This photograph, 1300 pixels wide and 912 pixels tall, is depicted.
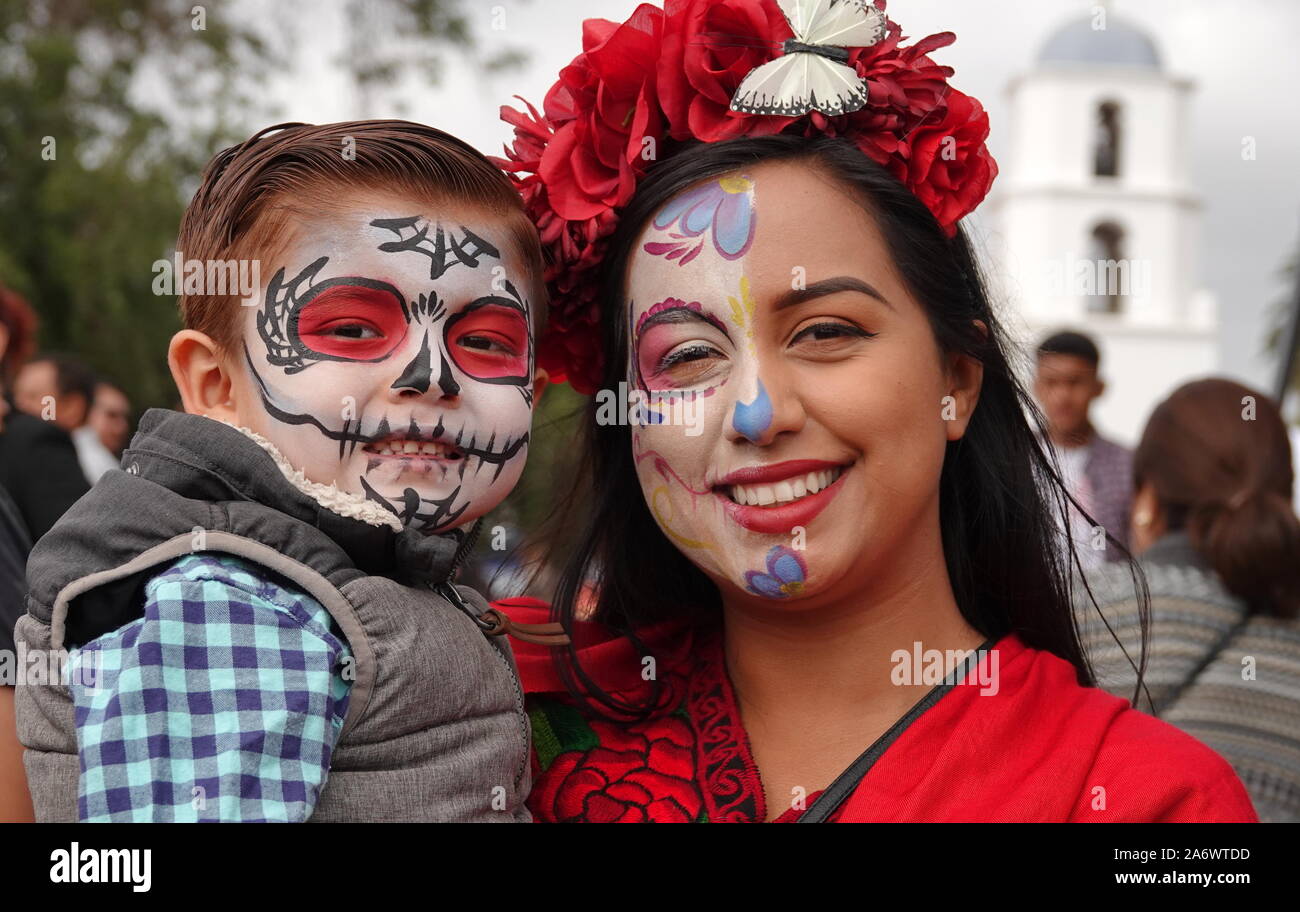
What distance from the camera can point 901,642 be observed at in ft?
7.75

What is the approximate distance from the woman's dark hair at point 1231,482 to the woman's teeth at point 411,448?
2676 millimetres

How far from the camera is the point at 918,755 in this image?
2148mm

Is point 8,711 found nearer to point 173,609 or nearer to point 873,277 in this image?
point 173,609

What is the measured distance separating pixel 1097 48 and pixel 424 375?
36289 millimetres

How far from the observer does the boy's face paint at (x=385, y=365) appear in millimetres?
2068

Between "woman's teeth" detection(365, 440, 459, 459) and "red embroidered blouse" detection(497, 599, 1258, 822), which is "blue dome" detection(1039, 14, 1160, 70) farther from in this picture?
"woman's teeth" detection(365, 440, 459, 459)

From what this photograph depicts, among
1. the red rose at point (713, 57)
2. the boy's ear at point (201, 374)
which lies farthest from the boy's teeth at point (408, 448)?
the red rose at point (713, 57)

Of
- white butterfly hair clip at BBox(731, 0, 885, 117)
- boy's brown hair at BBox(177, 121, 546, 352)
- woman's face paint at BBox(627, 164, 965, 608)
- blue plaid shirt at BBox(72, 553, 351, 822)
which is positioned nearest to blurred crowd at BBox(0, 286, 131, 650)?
boy's brown hair at BBox(177, 121, 546, 352)

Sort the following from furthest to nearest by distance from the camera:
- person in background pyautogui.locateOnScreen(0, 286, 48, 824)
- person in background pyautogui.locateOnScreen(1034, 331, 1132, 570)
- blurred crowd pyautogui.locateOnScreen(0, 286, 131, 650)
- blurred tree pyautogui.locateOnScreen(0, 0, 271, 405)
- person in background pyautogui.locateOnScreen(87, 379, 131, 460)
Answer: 1. blurred tree pyautogui.locateOnScreen(0, 0, 271, 405)
2. person in background pyautogui.locateOnScreen(87, 379, 131, 460)
3. person in background pyautogui.locateOnScreen(1034, 331, 1132, 570)
4. blurred crowd pyautogui.locateOnScreen(0, 286, 131, 650)
5. person in background pyautogui.locateOnScreen(0, 286, 48, 824)

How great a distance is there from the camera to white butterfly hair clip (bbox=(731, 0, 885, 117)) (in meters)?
2.33

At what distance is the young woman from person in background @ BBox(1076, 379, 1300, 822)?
1422 mm

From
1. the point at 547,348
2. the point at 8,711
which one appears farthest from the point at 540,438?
the point at 8,711

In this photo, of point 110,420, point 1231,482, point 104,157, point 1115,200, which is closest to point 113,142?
point 104,157

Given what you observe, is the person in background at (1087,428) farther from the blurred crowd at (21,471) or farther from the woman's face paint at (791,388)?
the woman's face paint at (791,388)
